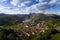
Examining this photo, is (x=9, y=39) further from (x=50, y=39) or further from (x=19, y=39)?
(x=50, y=39)

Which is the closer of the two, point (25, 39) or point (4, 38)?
point (4, 38)

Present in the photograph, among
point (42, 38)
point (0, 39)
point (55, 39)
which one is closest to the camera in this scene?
point (0, 39)

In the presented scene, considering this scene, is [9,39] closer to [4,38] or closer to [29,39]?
[4,38]

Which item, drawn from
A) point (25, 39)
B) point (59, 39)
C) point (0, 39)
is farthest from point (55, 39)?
point (0, 39)

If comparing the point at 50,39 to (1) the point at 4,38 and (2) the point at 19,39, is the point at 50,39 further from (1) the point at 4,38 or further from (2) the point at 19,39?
(1) the point at 4,38

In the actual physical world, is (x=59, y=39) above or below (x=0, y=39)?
below

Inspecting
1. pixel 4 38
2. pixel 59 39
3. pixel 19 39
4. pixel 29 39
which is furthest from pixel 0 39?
pixel 59 39

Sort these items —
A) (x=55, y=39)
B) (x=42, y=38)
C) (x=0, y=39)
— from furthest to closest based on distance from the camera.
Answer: (x=55, y=39), (x=42, y=38), (x=0, y=39)

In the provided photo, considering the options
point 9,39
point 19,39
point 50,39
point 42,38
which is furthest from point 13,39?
point 50,39

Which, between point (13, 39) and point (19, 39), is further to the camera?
point (19, 39)
